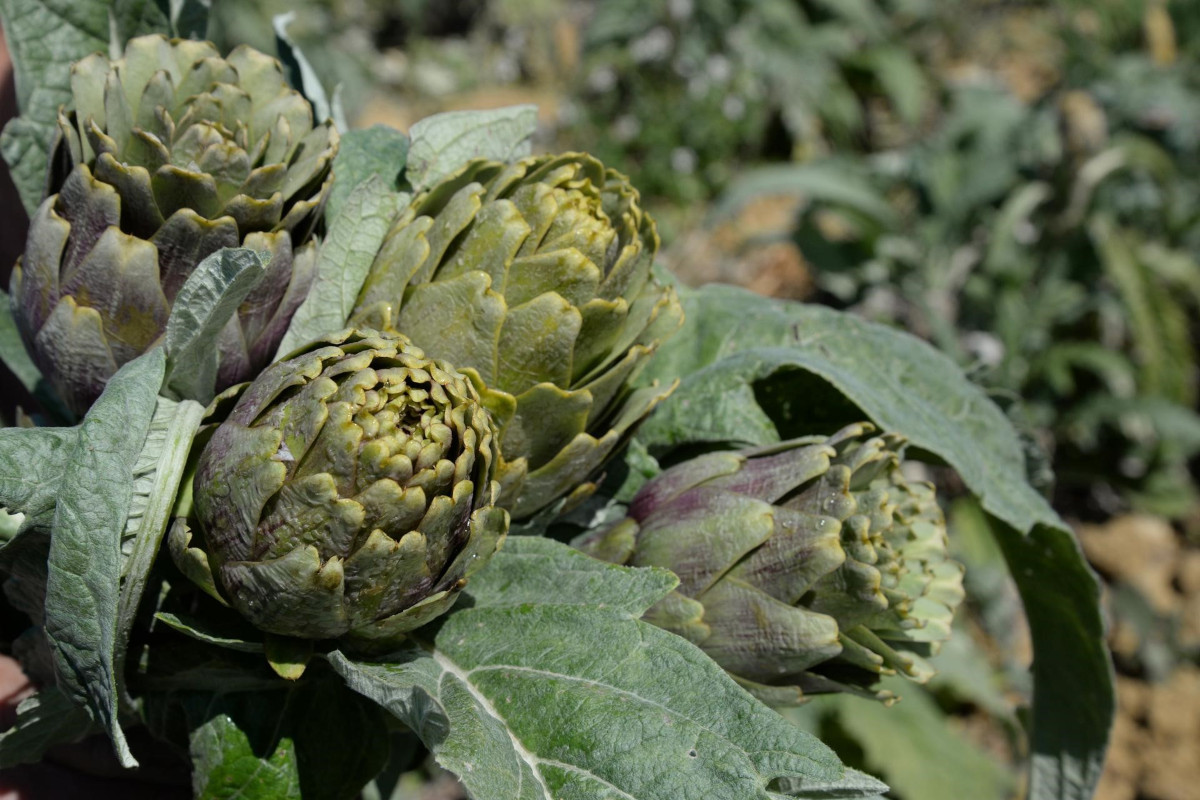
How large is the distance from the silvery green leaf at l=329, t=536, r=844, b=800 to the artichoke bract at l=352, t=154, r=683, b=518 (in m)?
0.09

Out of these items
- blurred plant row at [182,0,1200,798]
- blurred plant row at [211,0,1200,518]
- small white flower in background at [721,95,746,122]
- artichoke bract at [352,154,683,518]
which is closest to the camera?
artichoke bract at [352,154,683,518]

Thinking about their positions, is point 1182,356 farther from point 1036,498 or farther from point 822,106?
point 1036,498

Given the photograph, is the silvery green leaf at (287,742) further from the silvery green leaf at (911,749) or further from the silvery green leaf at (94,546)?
the silvery green leaf at (911,749)

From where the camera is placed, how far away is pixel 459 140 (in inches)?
33.0

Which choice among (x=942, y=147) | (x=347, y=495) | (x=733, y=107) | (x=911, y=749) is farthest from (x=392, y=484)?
(x=733, y=107)

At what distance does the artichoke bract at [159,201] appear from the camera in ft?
2.17

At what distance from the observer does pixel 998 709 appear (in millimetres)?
2275

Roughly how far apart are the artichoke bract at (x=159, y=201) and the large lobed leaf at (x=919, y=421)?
35 centimetres

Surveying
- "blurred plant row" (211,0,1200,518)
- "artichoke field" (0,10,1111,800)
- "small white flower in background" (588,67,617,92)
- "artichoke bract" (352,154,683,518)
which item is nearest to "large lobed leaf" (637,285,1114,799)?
"artichoke field" (0,10,1111,800)

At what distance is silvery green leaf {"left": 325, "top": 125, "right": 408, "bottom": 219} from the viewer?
0.81 metres

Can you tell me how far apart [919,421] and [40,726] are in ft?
2.33

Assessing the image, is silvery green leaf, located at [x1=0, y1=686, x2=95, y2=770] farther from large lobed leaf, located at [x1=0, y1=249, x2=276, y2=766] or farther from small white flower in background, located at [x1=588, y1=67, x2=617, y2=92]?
small white flower in background, located at [x1=588, y1=67, x2=617, y2=92]

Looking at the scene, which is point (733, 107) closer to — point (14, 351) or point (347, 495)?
point (14, 351)

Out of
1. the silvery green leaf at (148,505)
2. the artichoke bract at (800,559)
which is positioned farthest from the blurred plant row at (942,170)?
the silvery green leaf at (148,505)
